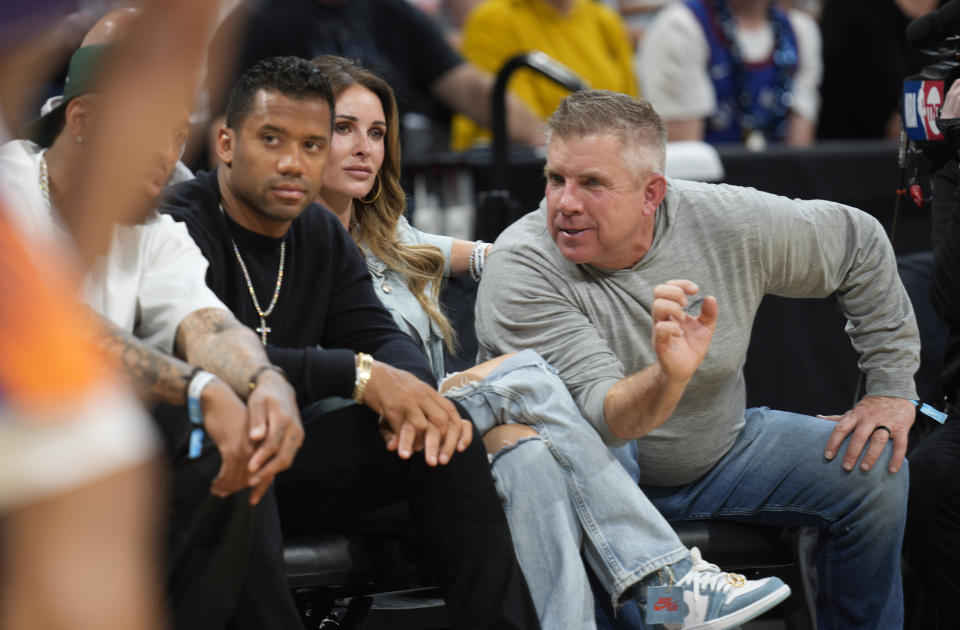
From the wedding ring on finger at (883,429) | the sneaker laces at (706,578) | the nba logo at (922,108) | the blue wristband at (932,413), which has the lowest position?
the sneaker laces at (706,578)

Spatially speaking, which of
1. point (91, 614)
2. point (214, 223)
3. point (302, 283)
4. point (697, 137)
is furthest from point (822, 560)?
point (697, 137)

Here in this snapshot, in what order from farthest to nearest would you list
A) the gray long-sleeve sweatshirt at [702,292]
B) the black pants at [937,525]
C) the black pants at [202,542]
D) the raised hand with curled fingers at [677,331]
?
the black pants at [937,525] → the gray long-sleeve sweatshirt at [702,292] → the raised hand with curled fingers at [677,331] → the black pants at [202,542]

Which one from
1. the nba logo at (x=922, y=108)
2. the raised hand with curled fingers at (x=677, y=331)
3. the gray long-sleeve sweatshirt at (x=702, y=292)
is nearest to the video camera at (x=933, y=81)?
the nba logo at (x=922, y=108)

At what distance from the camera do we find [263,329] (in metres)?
2.71

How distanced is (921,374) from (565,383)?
3.82 ft

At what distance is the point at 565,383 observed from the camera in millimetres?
2762

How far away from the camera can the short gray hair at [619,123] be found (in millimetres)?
2908

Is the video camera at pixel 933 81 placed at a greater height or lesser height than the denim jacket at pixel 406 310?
greater

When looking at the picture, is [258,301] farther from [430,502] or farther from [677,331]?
[677,331]

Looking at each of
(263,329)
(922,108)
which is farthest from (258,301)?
(922,108)

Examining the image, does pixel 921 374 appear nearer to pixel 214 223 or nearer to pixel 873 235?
pixel 873 235

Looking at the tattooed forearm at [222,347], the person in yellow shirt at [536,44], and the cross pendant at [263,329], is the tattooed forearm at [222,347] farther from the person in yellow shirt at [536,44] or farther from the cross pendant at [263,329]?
the person in yellow shirt at [536,44]

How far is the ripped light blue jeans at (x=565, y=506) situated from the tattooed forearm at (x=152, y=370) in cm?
67

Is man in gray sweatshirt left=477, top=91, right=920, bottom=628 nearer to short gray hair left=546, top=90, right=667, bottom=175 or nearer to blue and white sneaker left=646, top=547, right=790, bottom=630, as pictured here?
short gray hair left=546, top=90, right=667, bottom=175
